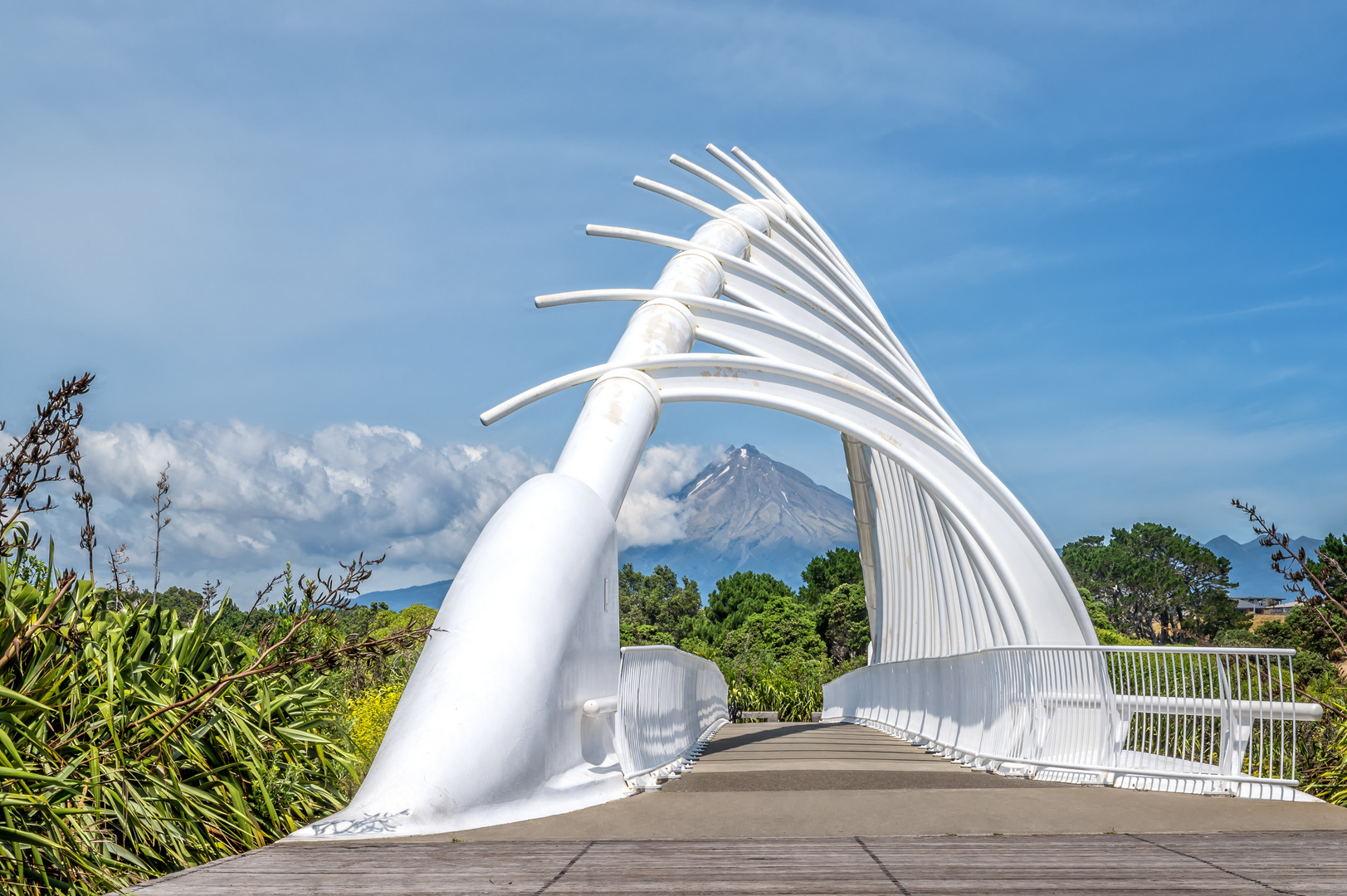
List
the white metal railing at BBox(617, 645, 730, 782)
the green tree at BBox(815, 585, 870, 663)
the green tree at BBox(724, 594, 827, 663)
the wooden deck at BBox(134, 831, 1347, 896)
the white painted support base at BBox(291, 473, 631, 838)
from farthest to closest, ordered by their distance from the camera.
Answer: the green tree at BBox(724, 594, 827, 663) → the green tree at BBox(815, 585, 870, 663) → the white metal railing at BBox(617, 645, 730, 782) → the white painted support base at BBox(291, 473, 631, 838) → the wooden deck at BBox(134, 831, 1347, 896)

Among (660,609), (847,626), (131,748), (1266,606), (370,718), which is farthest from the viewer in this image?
(660,609)

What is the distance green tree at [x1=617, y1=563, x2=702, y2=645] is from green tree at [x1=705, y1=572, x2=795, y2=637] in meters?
2.25

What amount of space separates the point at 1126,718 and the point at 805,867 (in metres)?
5.46

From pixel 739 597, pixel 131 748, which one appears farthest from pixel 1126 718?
pixel 739 597

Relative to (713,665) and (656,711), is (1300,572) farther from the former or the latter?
(713,665)

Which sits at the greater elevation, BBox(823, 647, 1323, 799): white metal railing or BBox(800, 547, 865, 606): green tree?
BBox(800, 547, 865, 606): green tree

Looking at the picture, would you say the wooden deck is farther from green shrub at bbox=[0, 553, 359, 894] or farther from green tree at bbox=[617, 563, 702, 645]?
green tree at bbox=[617, 563, 702, 645]

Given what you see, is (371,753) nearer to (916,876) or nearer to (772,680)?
(916,876)

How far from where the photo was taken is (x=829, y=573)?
8744 centimetres

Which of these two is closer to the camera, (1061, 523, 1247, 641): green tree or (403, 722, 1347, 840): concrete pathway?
(403, 722, 1347, 840): concrete pathway

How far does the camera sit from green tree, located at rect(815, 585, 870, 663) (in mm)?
65875

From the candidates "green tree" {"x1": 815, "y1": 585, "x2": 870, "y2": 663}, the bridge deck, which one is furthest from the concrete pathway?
"green tree" {"x1": 815, "y1": 585, "x2": 870, "y2": 663}

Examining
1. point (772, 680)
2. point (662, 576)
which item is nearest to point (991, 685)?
point (772, 680)

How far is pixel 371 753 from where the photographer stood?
8.26 m
